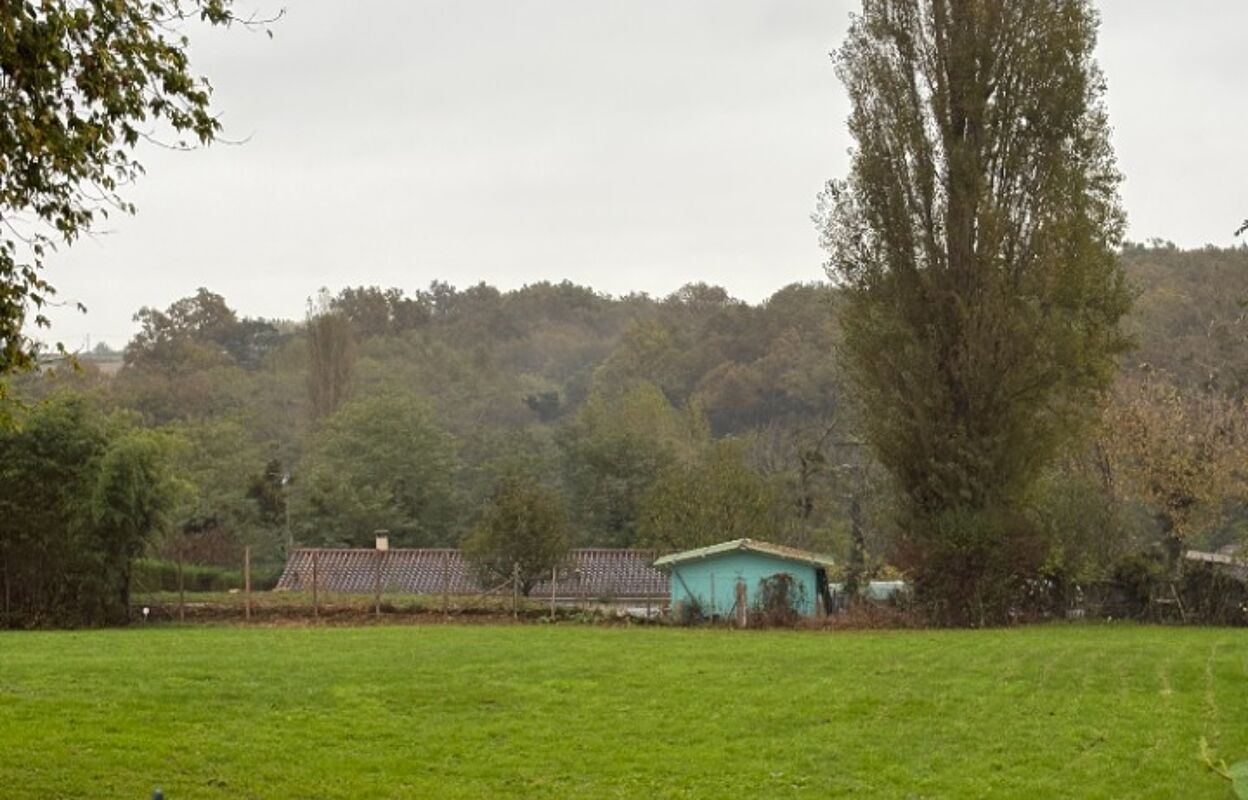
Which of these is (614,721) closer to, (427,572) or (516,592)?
(516,592)

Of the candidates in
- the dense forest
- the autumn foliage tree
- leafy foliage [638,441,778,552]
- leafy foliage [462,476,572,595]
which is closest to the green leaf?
the dense forest

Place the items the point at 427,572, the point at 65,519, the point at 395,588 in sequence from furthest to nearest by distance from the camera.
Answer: the point at 427,572, the point at 395,588, the point at 65,519

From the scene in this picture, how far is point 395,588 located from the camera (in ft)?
168

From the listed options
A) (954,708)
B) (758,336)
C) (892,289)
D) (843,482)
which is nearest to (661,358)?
(758,336)

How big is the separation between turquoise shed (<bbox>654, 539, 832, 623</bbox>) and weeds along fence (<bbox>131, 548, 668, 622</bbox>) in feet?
3.95

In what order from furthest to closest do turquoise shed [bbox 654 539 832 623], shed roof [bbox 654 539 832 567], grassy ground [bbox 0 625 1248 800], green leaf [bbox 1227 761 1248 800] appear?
shed roof [bbox 654 539 832 567] → turquoise shed [bbox 654 539 832 623] → grassy ground [bbox 0 625 1248 800] → green leaf [bbox 1227 761 1248 800]

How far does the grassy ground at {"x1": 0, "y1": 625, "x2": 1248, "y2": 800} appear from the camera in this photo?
576 inches

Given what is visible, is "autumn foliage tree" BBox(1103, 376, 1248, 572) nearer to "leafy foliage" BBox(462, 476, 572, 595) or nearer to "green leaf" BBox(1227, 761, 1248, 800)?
"leafy foliage" BBox(462, 476, 572, 595)

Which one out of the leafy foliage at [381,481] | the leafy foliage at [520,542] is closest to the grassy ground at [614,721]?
the leafy foliage at [520,542]

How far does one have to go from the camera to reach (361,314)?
107 meters

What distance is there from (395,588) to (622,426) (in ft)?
53.1

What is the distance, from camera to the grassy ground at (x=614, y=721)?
576 inches

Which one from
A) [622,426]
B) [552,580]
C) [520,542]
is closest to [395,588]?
[520,542]

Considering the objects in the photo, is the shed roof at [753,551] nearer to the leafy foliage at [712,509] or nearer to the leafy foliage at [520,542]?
the leafy foliage at [520,542]
